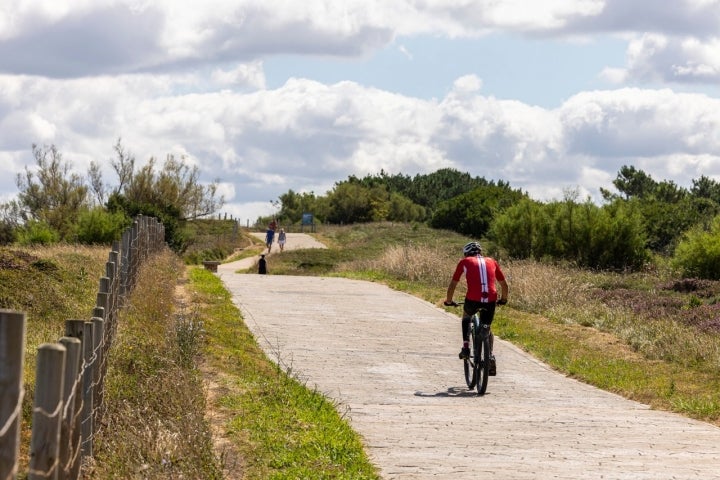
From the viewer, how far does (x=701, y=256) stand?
35.2 m

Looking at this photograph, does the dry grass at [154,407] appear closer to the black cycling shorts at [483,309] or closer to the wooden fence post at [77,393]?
the wooden fence post at [77,393]

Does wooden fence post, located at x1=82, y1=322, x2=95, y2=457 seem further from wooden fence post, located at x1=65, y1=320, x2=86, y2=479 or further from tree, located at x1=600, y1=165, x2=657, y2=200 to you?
tree, located at x1=600, y1=165, x2=657, y2=200

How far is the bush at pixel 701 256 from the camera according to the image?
34688mm

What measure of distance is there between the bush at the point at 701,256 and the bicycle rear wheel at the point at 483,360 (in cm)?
2229

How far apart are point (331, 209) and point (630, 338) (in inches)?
3444

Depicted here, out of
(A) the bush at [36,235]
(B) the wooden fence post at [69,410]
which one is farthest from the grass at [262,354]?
(A) the bush at [36,235]

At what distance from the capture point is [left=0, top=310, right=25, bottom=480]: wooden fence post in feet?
15.2

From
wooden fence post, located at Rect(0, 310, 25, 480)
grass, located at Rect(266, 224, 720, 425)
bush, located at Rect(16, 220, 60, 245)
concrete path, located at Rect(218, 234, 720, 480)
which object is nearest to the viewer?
wooden fence post, located at Rect(0, 310, 25, 480)

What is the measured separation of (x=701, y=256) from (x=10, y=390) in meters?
32.8

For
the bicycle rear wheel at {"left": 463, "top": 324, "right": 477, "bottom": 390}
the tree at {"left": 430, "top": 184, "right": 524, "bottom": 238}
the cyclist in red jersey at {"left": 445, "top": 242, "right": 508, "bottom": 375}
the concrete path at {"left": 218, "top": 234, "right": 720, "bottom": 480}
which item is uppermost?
the tree at {"left": 430, "top": 184, "right": 524, "bottom": 238}

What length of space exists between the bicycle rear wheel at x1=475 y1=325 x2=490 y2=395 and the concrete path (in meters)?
0.20

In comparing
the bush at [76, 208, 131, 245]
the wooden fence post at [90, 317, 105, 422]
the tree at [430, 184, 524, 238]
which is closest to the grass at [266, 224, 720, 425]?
the wooden fence post at [90, 317, 105, 422]

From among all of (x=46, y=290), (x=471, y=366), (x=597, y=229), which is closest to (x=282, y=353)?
(x=471, y=366)

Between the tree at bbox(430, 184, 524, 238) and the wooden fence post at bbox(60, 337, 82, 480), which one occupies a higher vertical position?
the tree at bbox(430, 184, 524, 238)
